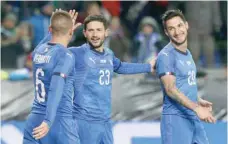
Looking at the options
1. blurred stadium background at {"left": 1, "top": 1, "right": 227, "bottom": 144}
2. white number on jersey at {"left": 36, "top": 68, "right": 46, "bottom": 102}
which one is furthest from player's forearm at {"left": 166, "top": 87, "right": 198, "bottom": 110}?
blurred stadium background at {"left": 1, "top": 1, "right": 227, "bottom": 144}

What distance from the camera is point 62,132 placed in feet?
27.8

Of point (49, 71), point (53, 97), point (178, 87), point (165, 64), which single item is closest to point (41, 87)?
point (49, 71)

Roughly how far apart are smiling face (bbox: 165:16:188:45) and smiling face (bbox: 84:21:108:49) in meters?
0.71

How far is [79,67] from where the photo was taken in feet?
30.4

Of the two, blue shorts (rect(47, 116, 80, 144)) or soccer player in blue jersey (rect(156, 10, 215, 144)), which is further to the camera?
soccer player in blue jersey (rect(156, 10, 215, 144))

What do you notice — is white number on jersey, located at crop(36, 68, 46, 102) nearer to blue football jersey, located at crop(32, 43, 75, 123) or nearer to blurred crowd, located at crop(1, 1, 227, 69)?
blue football jersey, located at crop(32, 43, 75, 123)

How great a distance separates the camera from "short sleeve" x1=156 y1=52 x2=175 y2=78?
8.97m

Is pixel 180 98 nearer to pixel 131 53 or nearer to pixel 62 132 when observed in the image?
pixel 62 132

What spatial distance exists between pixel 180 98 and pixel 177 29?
75 cm

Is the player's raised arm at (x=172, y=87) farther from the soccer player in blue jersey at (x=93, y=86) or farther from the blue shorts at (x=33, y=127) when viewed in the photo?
the blue shorts at (x=33, y=127)

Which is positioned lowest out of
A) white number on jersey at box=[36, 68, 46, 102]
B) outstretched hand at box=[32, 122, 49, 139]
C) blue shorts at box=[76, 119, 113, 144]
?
blue shorts at box=[76, 119, 113, 144]

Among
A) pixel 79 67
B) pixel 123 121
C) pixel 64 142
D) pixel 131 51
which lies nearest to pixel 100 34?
pixel 79 67

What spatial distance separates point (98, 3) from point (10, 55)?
166 centimetres

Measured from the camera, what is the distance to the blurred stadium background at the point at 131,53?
12.0 meters
